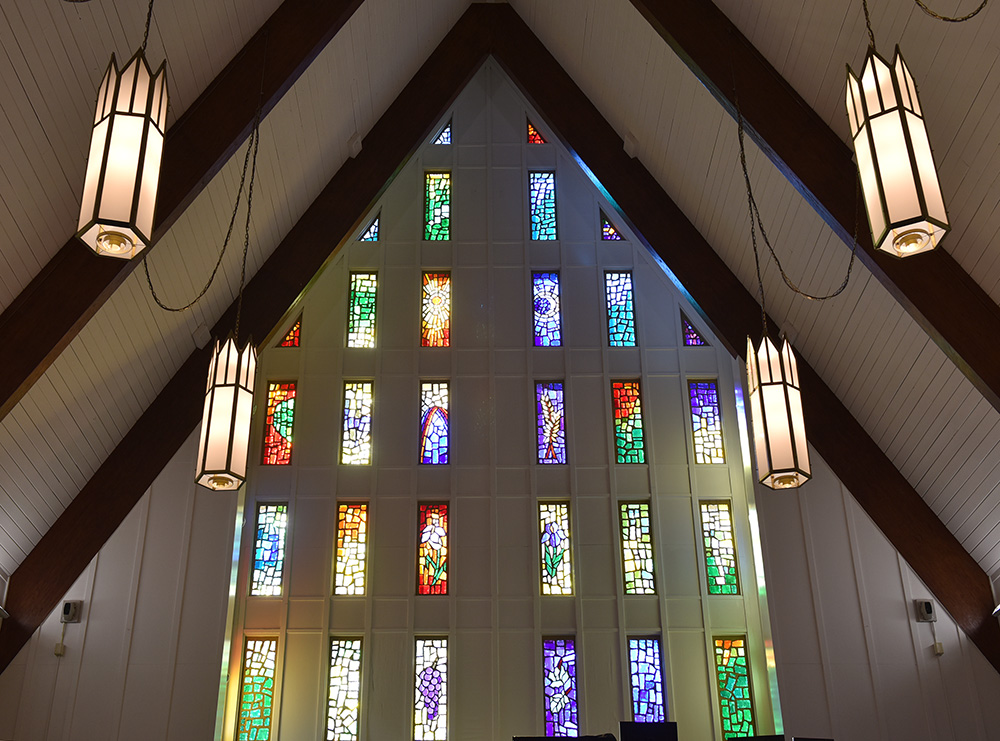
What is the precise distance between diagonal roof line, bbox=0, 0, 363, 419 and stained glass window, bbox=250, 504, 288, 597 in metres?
3.22

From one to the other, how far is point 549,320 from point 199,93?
167 inches

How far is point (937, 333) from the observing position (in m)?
5.72

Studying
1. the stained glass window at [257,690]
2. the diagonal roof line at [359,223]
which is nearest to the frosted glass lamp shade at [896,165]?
the diagonal roof line at [359,223]

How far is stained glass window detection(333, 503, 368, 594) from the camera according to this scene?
8430 mm

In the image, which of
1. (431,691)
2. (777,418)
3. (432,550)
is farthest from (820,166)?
(431,691)

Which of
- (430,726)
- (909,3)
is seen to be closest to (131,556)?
(430,726)

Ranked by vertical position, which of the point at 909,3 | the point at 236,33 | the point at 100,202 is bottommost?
the point at 100,202

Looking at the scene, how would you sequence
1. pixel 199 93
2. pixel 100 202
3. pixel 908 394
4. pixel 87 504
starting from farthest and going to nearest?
pixel 87 504
pixel 908 394
pixel 199 93
pixel 100 202

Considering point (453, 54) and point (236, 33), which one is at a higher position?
point (453, 54)

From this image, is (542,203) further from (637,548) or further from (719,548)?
(719,548)

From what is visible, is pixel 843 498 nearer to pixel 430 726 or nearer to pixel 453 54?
pixel 430 726

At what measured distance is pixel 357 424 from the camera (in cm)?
898

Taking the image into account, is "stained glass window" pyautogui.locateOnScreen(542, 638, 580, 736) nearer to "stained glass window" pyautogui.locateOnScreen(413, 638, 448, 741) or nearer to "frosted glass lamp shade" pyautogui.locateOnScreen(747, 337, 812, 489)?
"stained glass window" pyautogui.locateOnScreen(413, 638, 448, 741)

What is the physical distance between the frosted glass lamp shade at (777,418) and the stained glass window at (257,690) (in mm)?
4884
